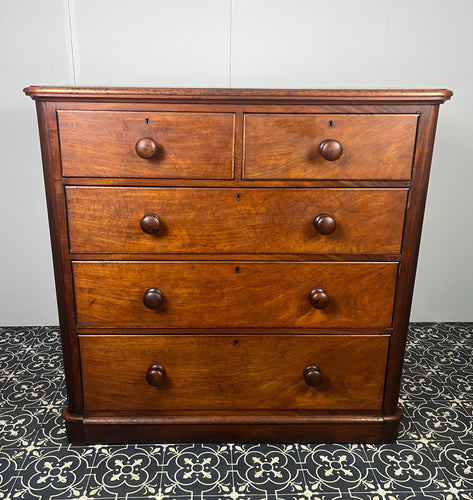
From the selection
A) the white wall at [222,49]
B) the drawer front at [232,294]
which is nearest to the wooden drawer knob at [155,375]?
the drawer front at [232,294]

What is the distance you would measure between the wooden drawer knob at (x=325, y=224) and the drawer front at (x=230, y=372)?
38cm

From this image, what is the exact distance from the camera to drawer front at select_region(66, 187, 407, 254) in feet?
4.82

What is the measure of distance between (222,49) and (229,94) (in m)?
0.83

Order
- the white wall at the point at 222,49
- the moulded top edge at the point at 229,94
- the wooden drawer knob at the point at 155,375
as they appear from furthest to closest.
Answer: the white wall at the point at 222,49 → the wooden drawer knob at the point at 155,375 → the moulded top edge at the point at 229,94

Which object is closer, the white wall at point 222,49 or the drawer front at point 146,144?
the drawer front at point 146,144

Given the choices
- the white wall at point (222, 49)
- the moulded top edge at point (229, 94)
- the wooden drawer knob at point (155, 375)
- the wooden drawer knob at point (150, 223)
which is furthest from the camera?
the white wall at point (222, 49)

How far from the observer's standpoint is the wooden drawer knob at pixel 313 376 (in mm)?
1607

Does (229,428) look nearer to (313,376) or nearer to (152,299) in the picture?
(313,376)

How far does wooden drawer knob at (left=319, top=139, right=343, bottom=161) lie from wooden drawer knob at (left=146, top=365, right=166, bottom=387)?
866 millimetres

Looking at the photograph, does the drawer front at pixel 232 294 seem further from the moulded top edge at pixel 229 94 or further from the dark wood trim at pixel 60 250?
the moulded top edge at pixel 229 94

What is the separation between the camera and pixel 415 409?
6.22 feet

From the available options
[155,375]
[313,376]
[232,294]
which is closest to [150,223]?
[232,294]

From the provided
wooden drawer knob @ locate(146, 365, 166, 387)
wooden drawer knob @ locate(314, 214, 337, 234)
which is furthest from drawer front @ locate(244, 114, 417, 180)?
wooden drawer knob @ locate(146, 365, 166, 387)

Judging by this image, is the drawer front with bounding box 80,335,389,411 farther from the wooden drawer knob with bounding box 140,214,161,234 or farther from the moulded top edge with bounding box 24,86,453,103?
the moulded top edge with bounding box 24,86,453,103
